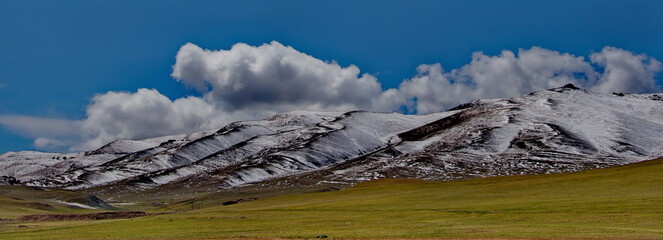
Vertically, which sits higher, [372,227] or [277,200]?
[277,200]

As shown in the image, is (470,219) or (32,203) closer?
(470,219)

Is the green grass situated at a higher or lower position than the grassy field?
higher

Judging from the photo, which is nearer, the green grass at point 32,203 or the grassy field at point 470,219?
the grassy field at point 470,219

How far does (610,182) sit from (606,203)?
95.4 ft

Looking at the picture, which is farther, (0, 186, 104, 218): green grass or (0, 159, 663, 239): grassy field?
(0, 186, 104, 218): green grass

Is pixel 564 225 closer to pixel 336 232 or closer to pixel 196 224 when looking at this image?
pixel 336 232

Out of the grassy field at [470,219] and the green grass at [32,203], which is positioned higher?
the green grass at [32,203]

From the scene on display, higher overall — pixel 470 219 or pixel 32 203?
pixel 32 203

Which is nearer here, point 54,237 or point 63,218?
point 54,237

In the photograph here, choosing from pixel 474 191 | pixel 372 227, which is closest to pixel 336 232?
pixel 372 227

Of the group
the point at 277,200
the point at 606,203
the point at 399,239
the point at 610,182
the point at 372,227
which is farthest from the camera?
the point at 277,200

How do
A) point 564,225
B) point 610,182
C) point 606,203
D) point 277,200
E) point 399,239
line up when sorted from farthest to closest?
point 277,200
point 610,182
point 606,203
point 564,225
point 399,239

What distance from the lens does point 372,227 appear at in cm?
5025

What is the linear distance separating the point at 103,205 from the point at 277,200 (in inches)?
2064
